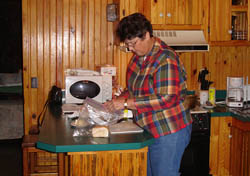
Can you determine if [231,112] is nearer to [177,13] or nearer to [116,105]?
[177,13]

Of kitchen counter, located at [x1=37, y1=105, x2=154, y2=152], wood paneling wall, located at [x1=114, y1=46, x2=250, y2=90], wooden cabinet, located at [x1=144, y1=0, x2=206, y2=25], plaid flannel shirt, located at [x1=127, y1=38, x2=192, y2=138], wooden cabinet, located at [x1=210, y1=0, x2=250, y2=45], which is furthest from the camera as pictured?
wood paneling wall, located at [x1=114, y1=46, x2=250, y2=90]

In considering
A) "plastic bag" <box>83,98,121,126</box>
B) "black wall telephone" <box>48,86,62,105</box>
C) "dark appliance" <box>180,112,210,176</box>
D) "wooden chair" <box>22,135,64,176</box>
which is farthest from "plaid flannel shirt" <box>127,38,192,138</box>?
"black wall telephone" <box>48,86,62,105</box>

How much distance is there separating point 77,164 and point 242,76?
2.56 meters

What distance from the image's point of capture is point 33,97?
3.53m

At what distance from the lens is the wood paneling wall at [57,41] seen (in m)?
3.44

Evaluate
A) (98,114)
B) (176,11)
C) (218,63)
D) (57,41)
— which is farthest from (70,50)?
(218,63)

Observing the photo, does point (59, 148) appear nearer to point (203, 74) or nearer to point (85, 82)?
point (85, 82)

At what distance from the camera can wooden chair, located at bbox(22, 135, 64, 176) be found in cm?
A: 270

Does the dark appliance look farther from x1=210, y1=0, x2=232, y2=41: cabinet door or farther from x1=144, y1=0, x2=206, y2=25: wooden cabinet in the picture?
x1=144, y1=0, x2=206, y2=25: wooden cabinet

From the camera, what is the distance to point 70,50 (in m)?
3.54

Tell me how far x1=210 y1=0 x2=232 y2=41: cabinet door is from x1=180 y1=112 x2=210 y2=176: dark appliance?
836mm

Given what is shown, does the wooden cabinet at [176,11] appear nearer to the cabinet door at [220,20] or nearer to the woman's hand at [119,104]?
the cabinet door at [220,20]

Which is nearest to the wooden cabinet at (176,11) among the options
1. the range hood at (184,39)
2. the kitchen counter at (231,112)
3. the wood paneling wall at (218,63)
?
the range hood at (184,39)

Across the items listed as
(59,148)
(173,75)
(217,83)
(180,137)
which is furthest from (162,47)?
(217,83)
